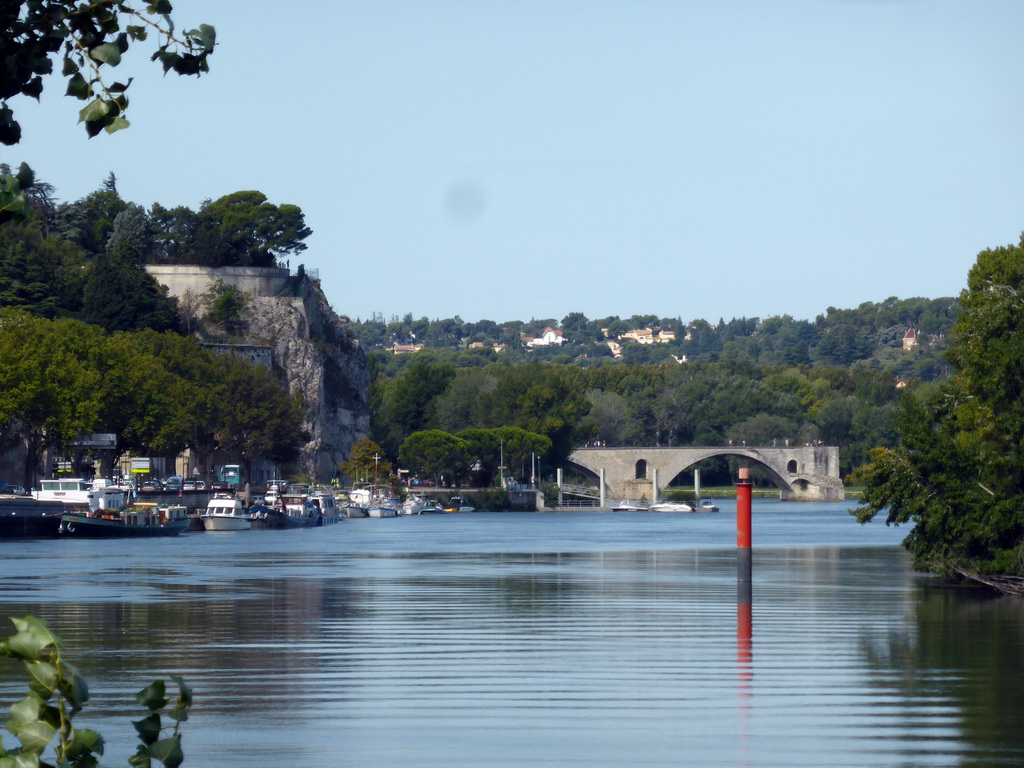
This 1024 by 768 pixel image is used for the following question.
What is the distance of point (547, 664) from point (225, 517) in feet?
205

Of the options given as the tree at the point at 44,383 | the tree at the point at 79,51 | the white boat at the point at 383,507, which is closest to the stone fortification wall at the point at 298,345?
the white boat at the point at 383,507

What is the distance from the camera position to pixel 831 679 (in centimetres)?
1728

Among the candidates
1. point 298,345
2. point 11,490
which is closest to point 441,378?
point 298,345

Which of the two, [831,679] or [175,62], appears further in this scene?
[831,679]

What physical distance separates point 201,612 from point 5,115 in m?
21.3

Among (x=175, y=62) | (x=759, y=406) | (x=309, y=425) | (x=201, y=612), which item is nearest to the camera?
(x=175, y=62)

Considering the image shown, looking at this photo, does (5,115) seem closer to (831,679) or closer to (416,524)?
(831,679)

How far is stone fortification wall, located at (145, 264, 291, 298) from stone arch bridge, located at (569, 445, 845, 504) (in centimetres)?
3673

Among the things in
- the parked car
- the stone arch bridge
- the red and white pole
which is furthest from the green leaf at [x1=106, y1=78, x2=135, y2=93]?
the stone arch bridge

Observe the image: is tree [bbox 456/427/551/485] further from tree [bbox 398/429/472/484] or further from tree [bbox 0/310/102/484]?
tree [bbox 0/310/102/484]

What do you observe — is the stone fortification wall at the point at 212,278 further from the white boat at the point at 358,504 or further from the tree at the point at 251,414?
the white boat at the point at 358,504

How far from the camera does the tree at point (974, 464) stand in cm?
3031

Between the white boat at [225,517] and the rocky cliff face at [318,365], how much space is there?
122ft

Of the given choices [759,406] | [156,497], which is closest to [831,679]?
[156,497]
